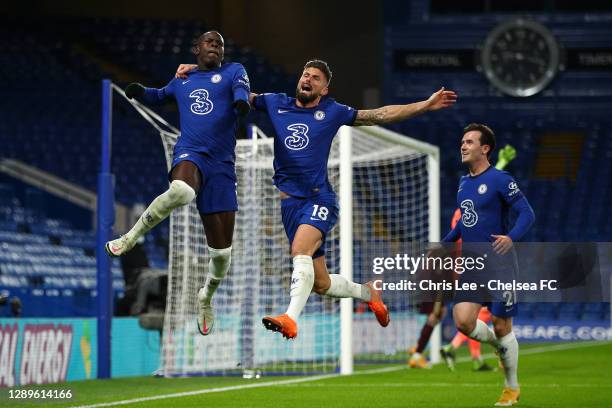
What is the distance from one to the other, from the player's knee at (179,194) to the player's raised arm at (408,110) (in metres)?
1.30

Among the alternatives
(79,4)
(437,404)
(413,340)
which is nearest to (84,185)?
(79,4)

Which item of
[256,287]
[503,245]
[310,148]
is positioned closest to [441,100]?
[310,148]

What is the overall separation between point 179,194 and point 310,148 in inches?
37.7

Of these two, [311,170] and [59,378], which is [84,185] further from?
[311,170]

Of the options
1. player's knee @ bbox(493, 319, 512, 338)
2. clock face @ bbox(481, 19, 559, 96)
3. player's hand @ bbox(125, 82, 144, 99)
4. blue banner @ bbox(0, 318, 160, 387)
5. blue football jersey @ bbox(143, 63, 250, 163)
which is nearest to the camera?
blue football jersey @ bbox(143, 63, 250, 163)

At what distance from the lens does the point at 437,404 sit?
29.0 feet

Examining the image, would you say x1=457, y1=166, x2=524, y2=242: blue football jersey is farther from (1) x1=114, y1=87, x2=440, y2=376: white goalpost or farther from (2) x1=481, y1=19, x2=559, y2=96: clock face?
(2) x1=481, y1=19, x2=559, y2=96: clock face

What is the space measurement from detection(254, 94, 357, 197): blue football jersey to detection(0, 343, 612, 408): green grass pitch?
1869mm

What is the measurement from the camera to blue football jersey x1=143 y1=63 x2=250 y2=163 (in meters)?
7.65

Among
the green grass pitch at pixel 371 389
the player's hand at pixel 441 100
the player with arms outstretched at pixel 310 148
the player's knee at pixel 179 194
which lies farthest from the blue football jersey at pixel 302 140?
the green grass pitch at pixel 371 389

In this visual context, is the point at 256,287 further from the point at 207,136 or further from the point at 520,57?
the point at 520,57

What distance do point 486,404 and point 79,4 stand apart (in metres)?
21.4

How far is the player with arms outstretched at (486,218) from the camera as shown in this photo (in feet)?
28.1

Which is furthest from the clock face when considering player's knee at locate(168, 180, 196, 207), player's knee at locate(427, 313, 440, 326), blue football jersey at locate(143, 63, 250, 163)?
player's knee at locate(168, 180, 196, 207)
